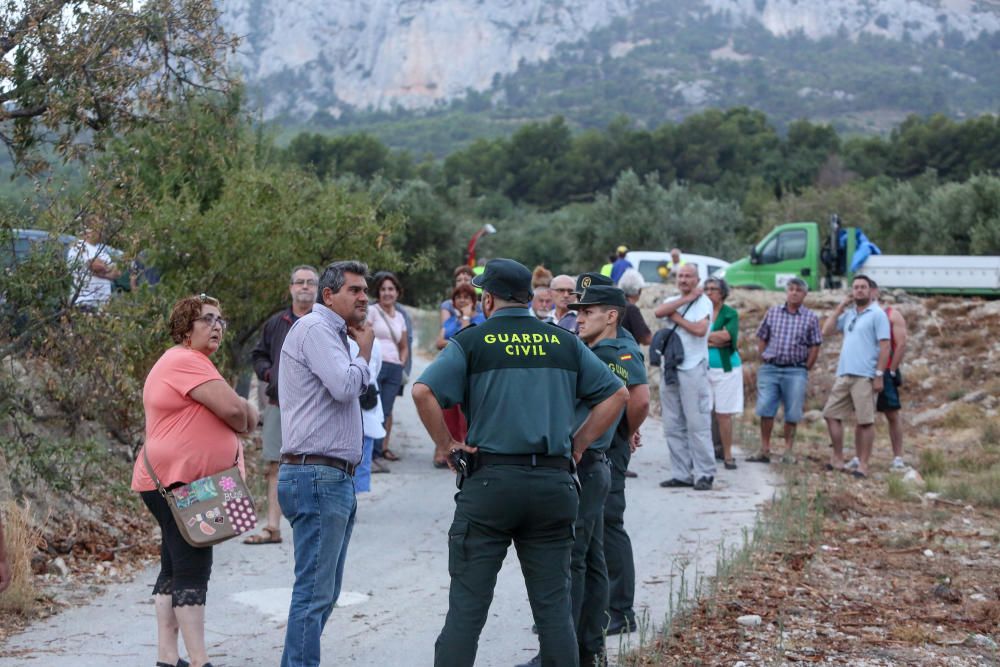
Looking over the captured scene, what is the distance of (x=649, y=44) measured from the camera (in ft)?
560

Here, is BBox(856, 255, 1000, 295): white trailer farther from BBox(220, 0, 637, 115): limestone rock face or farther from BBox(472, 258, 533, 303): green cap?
BBox(220, 0, 637, 115): limestone rock face

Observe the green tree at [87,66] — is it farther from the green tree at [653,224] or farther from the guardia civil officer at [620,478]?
the green tree at [653,224]

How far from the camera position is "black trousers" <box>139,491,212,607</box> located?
5.46 m

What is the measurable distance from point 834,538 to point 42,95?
273 inches

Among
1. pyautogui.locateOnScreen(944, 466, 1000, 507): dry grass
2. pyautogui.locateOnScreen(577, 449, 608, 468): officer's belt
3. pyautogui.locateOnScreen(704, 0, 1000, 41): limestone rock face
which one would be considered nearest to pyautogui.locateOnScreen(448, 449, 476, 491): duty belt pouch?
pyautogui.locateOnScreen(577, 449, 608, 468): officer's belt

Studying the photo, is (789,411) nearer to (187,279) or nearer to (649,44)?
(187,279)

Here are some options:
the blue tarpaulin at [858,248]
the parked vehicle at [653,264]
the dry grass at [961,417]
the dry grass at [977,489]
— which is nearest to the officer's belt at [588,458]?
the dry grass at [977,489]

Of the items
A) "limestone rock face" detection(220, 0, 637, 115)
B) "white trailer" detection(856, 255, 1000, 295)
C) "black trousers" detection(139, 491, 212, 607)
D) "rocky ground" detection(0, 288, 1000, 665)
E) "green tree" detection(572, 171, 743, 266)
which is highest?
"limestone rock face" detection(220, 0, 637, 115)

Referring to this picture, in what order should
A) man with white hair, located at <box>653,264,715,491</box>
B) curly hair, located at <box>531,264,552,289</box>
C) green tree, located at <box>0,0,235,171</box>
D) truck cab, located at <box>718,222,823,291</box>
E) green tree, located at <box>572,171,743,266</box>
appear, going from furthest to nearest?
green tree, located at <box>572,171,743,266</box>
truck cab, located at <box>718,222,823,291</box>
man with white hair, located at <box>653,264,715,491</box>
curly hair, located at <box>531,264,552,289</box>
green tree, located at <box>0,0,235,171</box>

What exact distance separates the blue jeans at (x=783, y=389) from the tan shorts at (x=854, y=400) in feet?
1.49

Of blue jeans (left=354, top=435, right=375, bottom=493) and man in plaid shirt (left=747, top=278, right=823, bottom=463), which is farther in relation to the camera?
man in plaid shirt (left=747, top=278, right=823, bottom=463)

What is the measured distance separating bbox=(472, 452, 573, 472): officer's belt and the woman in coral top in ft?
4.15

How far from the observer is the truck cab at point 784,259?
82.0ft

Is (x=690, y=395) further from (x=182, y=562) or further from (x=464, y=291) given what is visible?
(x=182, y=562)
